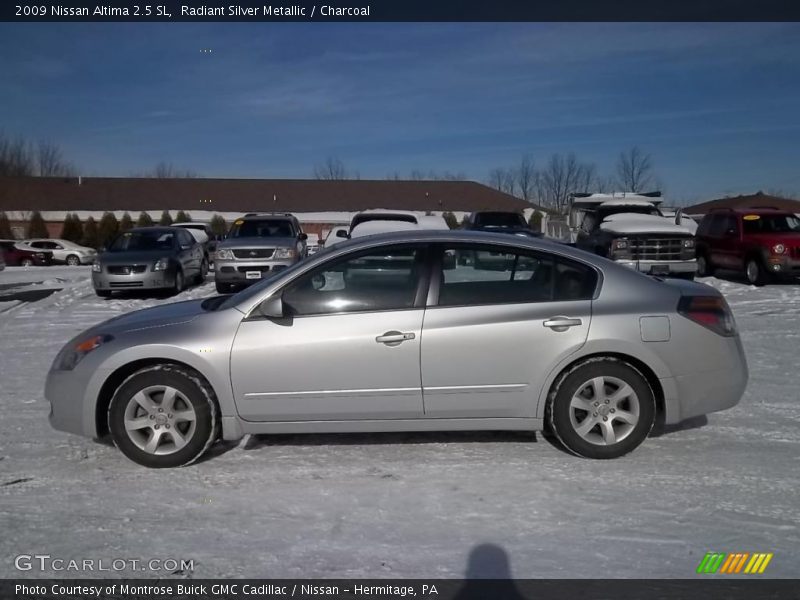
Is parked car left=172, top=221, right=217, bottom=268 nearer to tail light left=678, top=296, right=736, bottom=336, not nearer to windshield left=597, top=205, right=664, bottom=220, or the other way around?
windshield left=597, top=205, right=664, bottom=220

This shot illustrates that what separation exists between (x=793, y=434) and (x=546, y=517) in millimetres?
2550

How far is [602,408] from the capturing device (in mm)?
4617

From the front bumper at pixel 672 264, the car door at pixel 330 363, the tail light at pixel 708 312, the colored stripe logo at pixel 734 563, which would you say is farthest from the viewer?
the front bumper at pixel 672 264

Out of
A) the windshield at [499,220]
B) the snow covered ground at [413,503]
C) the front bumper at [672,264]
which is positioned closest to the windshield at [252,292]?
the snow covered ground at [413,503]

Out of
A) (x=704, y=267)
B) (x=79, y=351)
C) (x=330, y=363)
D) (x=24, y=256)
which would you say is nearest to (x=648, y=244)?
(x=704, y=267)

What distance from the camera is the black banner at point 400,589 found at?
3.16 m

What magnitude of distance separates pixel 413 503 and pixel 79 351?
2544mm

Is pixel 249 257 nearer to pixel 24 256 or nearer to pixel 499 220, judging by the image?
pixel 499 220

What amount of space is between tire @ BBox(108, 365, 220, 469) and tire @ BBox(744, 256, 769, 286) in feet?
45.5

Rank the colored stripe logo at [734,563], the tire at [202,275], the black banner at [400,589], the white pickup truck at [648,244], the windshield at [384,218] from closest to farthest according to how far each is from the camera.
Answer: the black banner at [400,589] < the colored stripe logo at [734,563] < the white pickup truck at [648,244] < the windshield at [384,218] < the tire at [202,275]

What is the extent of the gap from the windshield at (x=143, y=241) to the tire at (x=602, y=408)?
12.2 m

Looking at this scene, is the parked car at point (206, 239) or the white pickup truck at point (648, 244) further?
the parked car at point (206, 239)

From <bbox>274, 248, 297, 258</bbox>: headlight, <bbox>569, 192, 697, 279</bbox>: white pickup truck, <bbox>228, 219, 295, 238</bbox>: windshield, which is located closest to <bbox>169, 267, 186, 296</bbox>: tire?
<bbox>228, 219, 295, 238</bbox>: windshield

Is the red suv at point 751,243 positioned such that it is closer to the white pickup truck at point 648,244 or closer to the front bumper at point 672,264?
the white pickup truck at point 648,244
